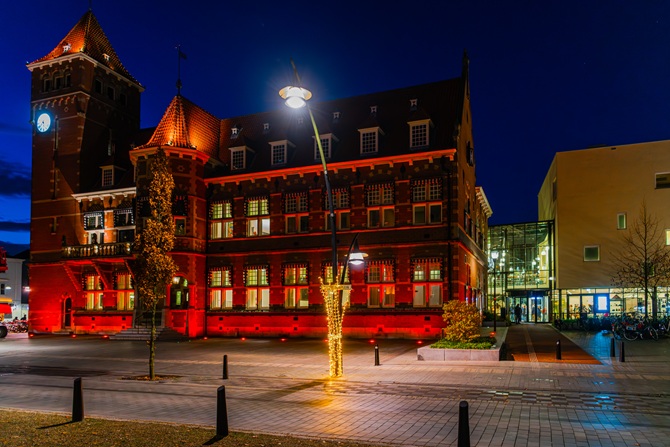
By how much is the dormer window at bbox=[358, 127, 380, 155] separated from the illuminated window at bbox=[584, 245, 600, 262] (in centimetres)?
2249

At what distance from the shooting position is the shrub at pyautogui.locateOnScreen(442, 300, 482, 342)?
21.9 meters

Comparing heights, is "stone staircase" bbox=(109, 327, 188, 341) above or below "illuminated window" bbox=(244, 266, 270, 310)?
below

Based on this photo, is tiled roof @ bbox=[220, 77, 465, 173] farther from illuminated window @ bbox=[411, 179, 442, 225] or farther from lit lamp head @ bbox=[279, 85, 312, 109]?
lit lamp head @ bbox=[279, 85, 312, 109]

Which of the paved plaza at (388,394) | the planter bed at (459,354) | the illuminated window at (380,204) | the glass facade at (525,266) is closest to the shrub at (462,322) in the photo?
the planter bed at (459,354)

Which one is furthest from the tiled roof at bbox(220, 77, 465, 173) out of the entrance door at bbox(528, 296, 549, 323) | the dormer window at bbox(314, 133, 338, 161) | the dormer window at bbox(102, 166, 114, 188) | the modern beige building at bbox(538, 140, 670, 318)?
the entrance door at bbox(528, 296, 549, 323)

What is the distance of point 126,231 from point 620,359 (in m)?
32.4

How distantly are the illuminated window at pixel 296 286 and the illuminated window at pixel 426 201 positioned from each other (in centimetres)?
777

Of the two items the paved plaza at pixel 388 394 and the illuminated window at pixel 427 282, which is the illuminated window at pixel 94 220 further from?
the illuminated window at pixel 427 282

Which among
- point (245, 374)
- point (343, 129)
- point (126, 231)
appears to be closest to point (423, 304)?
point (343, 129)

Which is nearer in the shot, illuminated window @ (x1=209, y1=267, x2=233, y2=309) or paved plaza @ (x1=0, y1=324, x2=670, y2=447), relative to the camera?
paved plaza @ (x1=0, y1=324, x2=670, y2=447)

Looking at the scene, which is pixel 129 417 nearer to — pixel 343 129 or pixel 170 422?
pixel 170 422

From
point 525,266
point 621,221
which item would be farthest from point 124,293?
point 621,221

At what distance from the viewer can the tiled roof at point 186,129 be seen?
37.4 meters

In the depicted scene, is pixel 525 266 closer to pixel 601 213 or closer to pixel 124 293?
pixel 601 213
